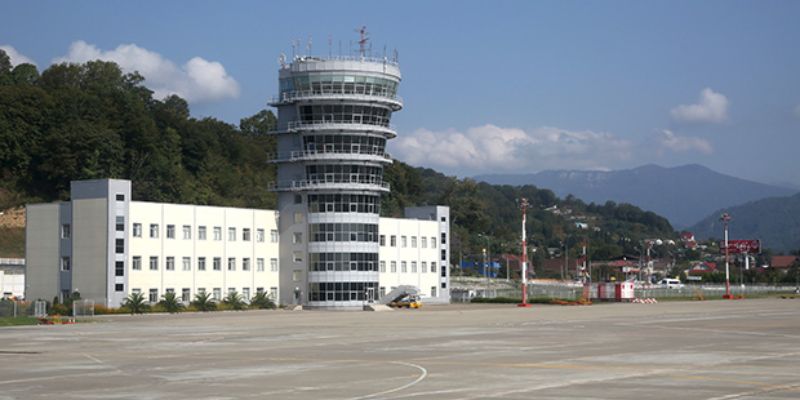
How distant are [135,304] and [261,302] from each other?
1807cm

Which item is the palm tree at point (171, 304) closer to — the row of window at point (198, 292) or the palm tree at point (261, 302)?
the row of window at point (198, 292)

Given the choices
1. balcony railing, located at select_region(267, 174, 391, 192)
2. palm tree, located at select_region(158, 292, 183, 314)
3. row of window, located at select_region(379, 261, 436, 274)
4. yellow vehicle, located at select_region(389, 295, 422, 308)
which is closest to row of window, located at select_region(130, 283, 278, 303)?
palm tree, located at select_region(158, 292, 183, 314)

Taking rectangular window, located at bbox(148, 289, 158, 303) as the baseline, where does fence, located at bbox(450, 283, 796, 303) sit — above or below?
below

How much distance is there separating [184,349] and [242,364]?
937 centimetres

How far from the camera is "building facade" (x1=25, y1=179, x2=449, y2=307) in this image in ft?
338

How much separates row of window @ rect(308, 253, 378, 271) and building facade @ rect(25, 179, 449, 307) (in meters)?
0.11

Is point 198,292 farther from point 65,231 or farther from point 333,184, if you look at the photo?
point 333,184

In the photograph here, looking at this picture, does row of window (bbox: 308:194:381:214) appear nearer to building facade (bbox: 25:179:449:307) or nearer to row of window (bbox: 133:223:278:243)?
building facade (bbox: 25:179:449:307)

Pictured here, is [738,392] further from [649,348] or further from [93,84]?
[93,84]

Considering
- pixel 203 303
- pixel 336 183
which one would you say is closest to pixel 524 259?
pixel 336 183

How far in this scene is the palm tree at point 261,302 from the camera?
115125 millimetres

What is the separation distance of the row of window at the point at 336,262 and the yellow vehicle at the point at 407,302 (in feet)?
18.8

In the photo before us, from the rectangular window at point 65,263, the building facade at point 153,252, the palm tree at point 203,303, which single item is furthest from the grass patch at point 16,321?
the palm tree at point 203,303

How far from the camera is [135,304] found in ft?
330
